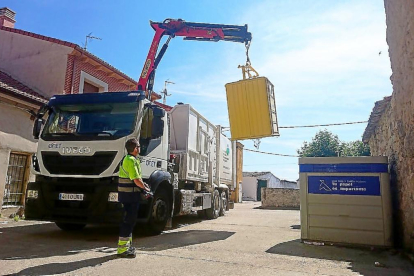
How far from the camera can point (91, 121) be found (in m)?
6.28

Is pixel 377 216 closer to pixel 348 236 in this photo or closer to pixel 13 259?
pixel 348 236

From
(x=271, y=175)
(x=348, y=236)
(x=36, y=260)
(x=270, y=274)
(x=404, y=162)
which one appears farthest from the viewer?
(x=271, y=175)

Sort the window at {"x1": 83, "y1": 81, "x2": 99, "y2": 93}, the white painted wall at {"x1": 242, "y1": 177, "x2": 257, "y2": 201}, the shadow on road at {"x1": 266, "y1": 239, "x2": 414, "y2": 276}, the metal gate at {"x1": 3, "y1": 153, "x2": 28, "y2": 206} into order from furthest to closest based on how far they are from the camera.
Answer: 1. the white painted wall at {"x1": 242, "y1": 177, "x2": 257, "y2": 201}
2. the window at {"x1": 83, "y1": 81, "x2": 99, "y2": 93}
3. the metal gate at {"x1": 3, "y1": 153, "x2": 28, "y2": 206}
4. the shadow on road at {"x1": 266, "y1": 239, "x2": 414, "y2": 276}

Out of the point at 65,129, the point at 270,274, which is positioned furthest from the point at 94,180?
the point at 270,274

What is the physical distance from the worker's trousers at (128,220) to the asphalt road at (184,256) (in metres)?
0.35

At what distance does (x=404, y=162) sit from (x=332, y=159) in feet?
3.89

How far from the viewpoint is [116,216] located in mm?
5520

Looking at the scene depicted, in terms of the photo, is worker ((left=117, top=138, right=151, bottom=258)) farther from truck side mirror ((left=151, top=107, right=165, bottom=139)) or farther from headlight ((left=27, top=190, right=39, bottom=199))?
headlight ((left=27, top=190, right=39, bottom=199))

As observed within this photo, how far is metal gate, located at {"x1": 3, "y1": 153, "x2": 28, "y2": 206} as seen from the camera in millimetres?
9133

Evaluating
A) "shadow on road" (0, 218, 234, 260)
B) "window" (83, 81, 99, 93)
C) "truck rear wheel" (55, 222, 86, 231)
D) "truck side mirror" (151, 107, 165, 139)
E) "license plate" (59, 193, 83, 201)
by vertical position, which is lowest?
"shadow on road" (0, 218, 234, 260)

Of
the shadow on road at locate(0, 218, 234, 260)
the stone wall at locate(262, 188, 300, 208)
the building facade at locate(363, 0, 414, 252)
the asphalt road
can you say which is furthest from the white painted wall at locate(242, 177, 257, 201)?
the building facade at locate(363, 0, 414, 252)

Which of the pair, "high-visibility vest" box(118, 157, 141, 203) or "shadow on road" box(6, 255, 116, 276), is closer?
"shadow on road" box(6, 255, 116, 276)

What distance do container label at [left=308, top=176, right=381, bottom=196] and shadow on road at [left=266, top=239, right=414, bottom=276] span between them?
1.00 metres

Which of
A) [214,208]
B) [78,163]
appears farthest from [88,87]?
[78,163]
